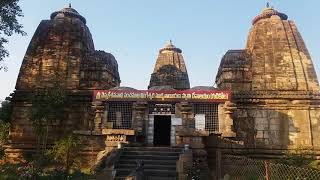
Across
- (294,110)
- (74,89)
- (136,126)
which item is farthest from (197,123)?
(74,89)

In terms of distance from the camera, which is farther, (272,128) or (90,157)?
(272,128)

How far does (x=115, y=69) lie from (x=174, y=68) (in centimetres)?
617

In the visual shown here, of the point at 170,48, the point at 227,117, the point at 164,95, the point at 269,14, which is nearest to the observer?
the point at 227,117

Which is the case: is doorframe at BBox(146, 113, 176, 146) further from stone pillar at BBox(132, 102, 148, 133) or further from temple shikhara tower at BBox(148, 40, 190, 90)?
temple shikhara tower at BBox(148, 40, 190, 90)

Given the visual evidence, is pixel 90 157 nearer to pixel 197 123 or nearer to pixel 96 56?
pixel 197 123

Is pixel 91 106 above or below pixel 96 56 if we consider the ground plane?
below

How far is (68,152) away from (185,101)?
635cm

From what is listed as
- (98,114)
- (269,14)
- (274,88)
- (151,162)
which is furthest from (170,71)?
(151,162)

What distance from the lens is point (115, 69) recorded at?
2397 centimetres

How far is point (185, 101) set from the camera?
19156 millimetres

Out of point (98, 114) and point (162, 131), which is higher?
point (98, 114)

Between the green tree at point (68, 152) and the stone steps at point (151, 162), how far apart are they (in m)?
2.81

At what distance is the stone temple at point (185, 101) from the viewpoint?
18672 millimetres

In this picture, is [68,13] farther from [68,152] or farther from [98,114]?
[68,152]
